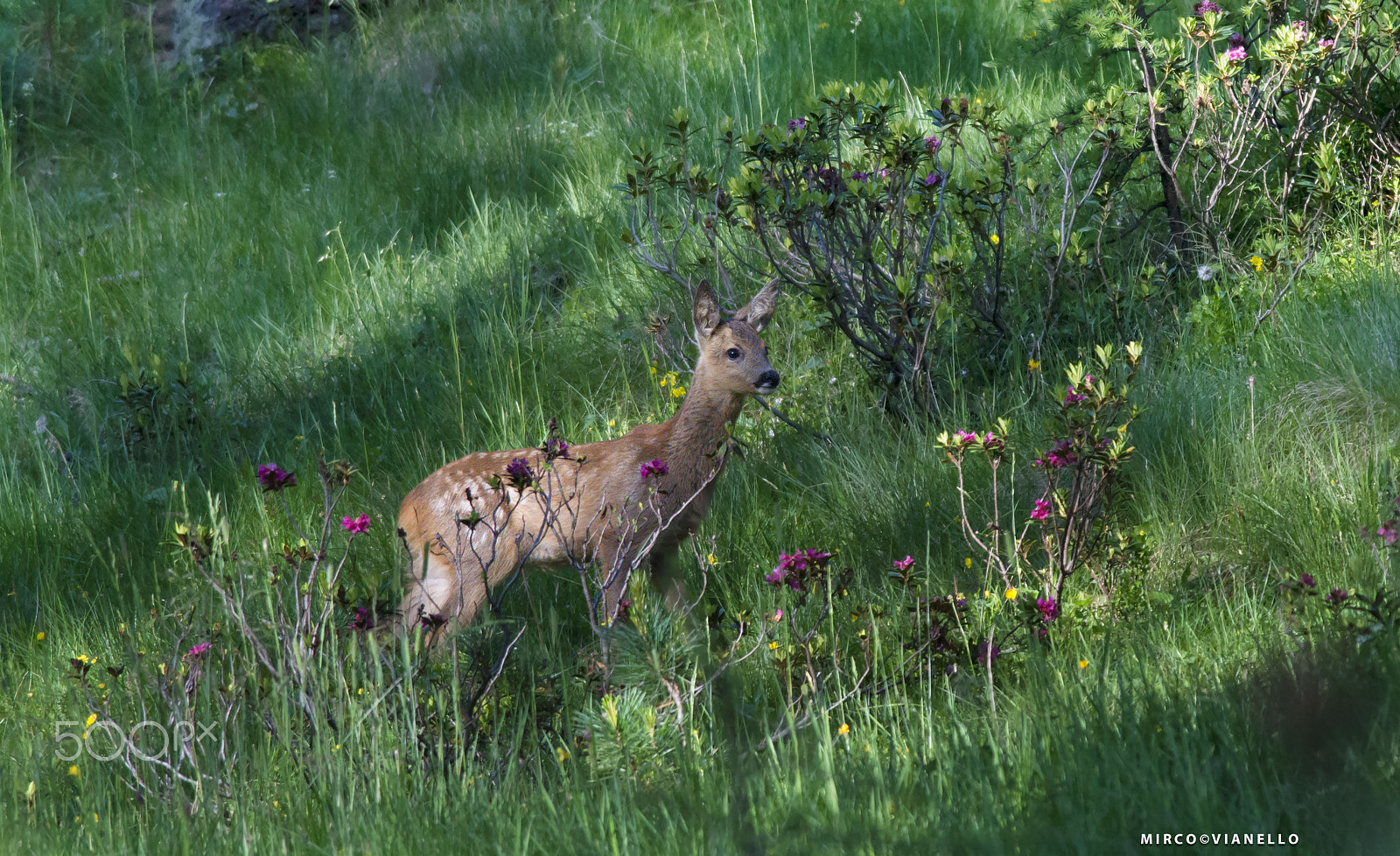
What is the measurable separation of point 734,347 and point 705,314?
0.27m

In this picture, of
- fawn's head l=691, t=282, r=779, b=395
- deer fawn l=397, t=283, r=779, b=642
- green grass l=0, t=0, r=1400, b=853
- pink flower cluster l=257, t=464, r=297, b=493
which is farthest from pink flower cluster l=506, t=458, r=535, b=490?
fawn's head l=691, t=282, r=779, b=395

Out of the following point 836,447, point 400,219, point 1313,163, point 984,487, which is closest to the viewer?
point 984,487

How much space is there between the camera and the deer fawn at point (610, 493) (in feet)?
15.4

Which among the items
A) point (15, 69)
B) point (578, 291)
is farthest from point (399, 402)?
point (15, 69)

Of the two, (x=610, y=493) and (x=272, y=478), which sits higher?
(x=272, y=478)

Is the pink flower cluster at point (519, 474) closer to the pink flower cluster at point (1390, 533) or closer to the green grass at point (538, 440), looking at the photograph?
the green grass at point (538, 440)

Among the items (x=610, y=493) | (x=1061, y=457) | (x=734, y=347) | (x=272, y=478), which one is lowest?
(x=610, y=493)

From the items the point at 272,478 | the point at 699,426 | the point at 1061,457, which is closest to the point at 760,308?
the point at 699,426

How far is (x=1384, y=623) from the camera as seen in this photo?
264cm

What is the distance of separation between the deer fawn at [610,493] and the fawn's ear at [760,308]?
118mm

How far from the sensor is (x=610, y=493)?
479 cm

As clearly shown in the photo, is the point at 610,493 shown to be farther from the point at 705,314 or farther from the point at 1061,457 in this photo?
the point at 1061,457

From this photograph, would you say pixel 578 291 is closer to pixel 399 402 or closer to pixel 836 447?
pixel 399 402

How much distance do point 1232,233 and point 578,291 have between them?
3.46 m
